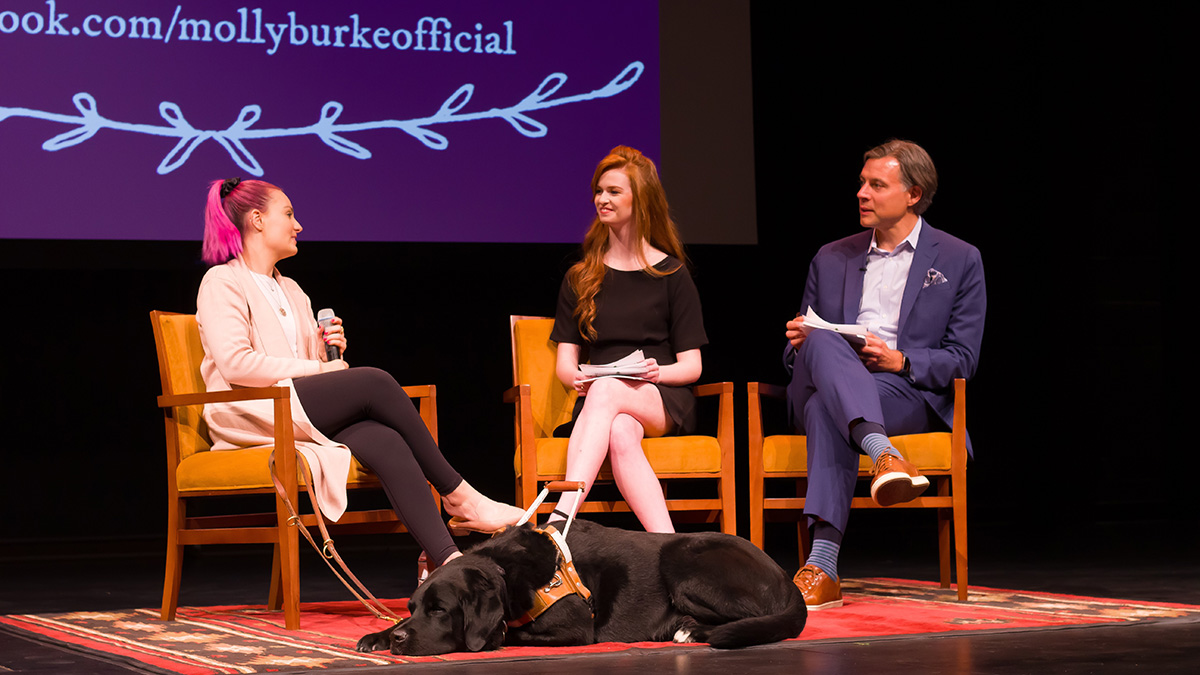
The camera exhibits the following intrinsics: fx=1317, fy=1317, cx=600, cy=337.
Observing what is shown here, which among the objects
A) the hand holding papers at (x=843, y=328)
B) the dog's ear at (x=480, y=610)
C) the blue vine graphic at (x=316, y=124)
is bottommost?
the dog's ear at (x=480, y=610)

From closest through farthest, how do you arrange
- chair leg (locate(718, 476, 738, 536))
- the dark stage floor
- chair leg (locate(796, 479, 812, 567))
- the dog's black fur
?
1. the dark stage floor
2. the dog's black fur
3. chair leg (locate(718, 476, 738, 536))
4. chair leg (locate(796, 479, 812, 567))

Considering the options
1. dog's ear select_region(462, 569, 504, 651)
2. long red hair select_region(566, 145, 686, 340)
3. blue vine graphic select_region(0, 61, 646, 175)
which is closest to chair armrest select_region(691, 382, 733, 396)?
long red hair select_region(566, 145, 686, 340)

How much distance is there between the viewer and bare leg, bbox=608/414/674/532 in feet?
10.5

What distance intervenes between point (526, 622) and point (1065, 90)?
188 inches

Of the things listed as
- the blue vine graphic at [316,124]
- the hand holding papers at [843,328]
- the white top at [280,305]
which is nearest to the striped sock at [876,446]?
the hand holding papers at [843,328]

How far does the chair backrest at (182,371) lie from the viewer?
327 cm

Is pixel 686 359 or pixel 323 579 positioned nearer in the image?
pixel 686 359

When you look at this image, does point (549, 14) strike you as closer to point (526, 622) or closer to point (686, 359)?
point (686, 359)

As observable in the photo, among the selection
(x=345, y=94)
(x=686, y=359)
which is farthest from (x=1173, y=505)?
(x=345, y=94)

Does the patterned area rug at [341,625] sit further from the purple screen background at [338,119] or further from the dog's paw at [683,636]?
the purple screen background at [338,119]

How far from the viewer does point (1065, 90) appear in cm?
622

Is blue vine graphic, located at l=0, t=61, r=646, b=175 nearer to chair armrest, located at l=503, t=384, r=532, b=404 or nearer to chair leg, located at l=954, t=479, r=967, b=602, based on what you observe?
chair armrest, located at l=503, t=384, r=532, b=404

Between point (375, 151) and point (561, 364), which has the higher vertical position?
point (375, 151)

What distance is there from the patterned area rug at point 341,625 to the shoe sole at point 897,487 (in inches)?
10.2
